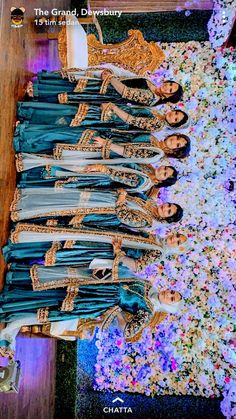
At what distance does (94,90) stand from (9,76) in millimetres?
573

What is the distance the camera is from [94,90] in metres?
3.49

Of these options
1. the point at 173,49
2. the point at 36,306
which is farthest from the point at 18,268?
the point at 173,49

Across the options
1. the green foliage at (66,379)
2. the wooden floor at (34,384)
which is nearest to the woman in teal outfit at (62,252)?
the wooden floor at (34,384)

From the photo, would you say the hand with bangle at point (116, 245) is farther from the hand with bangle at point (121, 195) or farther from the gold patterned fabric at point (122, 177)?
the gold patterned fabric at point (122, 177)

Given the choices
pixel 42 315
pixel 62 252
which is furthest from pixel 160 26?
pixel 42 315

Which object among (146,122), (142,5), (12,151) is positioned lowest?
(12,151)

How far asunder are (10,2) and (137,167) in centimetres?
138

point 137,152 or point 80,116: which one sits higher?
point 80,116

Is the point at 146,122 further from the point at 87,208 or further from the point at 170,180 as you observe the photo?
the point at 87,208

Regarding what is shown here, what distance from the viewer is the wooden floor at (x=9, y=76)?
3166 millimetres

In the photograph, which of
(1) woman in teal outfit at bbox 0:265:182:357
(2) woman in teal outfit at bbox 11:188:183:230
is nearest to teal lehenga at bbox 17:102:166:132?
(2) woman in teal outfit at bbox 11:188:183:230

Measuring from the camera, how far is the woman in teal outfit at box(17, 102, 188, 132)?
132 inches

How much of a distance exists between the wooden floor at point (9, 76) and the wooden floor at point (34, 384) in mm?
755

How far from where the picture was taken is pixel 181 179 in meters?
4.36
